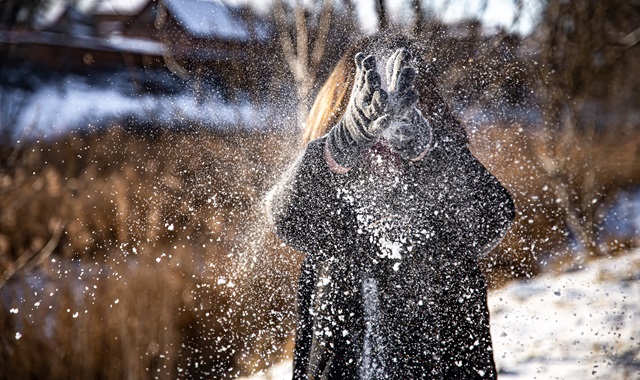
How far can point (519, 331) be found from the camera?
419 centimetres

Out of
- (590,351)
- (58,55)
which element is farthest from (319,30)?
(58,55)

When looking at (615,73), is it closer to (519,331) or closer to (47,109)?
(519,331)

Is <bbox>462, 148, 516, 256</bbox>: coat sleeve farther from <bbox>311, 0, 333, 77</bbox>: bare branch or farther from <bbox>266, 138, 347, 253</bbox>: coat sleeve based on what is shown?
<bbox>311, 0, 333, 77</bbox>: bare branch

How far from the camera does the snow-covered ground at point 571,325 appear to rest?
3.29 meters

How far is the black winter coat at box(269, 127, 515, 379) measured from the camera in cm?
112

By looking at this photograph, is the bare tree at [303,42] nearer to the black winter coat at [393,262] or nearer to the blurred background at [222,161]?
the blurred background at [222,161]

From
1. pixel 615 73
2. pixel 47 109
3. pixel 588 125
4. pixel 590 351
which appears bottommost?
pixel 590 351

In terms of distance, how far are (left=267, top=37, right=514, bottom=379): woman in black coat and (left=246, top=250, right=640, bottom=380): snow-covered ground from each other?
2048 mm

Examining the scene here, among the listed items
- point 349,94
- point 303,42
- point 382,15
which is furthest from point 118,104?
point 349,94

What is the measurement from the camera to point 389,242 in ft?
3.95

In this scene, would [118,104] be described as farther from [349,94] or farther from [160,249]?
[349,94]

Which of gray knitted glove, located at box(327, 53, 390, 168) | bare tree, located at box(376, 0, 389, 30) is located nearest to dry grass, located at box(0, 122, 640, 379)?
bare tree, located at box(376, 0, 389, 30)

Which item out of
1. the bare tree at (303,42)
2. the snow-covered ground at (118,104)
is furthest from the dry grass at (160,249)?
the bare tree at (303,42)

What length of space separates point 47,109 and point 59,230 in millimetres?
1793
